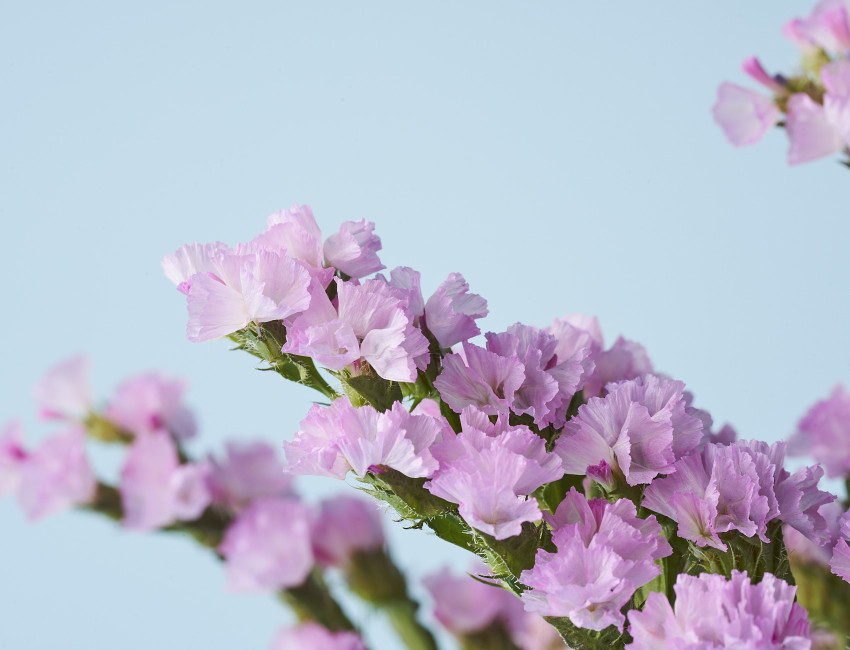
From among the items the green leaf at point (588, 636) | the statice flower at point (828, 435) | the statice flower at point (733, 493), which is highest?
the statice flower at point (733, 493)

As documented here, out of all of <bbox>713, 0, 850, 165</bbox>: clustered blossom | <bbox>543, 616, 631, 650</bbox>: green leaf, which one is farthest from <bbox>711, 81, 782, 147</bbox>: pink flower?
<bbox>543, 616, 631, 650</bbox>: green leaf

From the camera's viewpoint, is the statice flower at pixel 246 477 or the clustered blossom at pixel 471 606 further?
the clustered blossom at pixel 471 606

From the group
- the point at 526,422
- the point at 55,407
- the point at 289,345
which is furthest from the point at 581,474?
the point at 55,407

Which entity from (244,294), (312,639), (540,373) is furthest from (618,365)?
(312,639)

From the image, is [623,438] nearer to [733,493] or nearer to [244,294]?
[733,493]

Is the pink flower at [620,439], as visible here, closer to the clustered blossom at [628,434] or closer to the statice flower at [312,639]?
the clustered blossom at [628,434]

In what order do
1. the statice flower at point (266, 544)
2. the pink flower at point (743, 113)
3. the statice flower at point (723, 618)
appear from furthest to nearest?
the pink flower at point (743, 113)
the statice flower at point (723, 618)
the statice flower at point (266, 544)

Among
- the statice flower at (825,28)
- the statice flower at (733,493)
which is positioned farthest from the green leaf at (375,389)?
the statice flower at (825,28)
